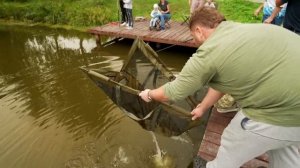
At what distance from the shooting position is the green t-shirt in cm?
221

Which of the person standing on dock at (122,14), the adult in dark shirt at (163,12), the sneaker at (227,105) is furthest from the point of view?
the person standing on dock at (122,14)

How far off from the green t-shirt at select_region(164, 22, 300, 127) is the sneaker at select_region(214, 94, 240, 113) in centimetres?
208

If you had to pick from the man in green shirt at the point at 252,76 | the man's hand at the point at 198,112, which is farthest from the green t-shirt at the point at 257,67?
the man's hand at the point at 198,112

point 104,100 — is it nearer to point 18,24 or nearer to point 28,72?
point 28,72

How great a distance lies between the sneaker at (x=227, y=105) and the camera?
14.7 ft

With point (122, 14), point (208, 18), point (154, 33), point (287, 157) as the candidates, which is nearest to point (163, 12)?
point (154, 33)

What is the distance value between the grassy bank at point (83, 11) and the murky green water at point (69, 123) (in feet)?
10.4

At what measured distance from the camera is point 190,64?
2377 millimetres

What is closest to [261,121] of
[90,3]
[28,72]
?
[28,72]

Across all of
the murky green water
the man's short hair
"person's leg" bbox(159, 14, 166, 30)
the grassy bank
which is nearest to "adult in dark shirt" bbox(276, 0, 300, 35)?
the murky green water

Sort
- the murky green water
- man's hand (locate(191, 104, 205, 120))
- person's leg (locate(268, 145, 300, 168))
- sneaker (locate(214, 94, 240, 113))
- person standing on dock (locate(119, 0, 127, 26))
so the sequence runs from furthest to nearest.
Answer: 1. person standing on dock (locate(119, 0, 127, 26))
2. the murky green water
3. sneaker (locate(214, 94, 240, 113))
4. man's hand (locate(191, 104, 205, 120))
5. person's leg (locate(268, 145, 300, 168))

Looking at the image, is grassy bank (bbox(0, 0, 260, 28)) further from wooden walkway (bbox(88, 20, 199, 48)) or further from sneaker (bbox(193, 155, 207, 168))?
sneaker (bbox(193, 155, 207, 168))

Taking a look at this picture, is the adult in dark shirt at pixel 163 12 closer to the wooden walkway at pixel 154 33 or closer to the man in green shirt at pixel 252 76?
the wooden walkway at pixel 154 33

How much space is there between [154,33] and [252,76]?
7771 mm
